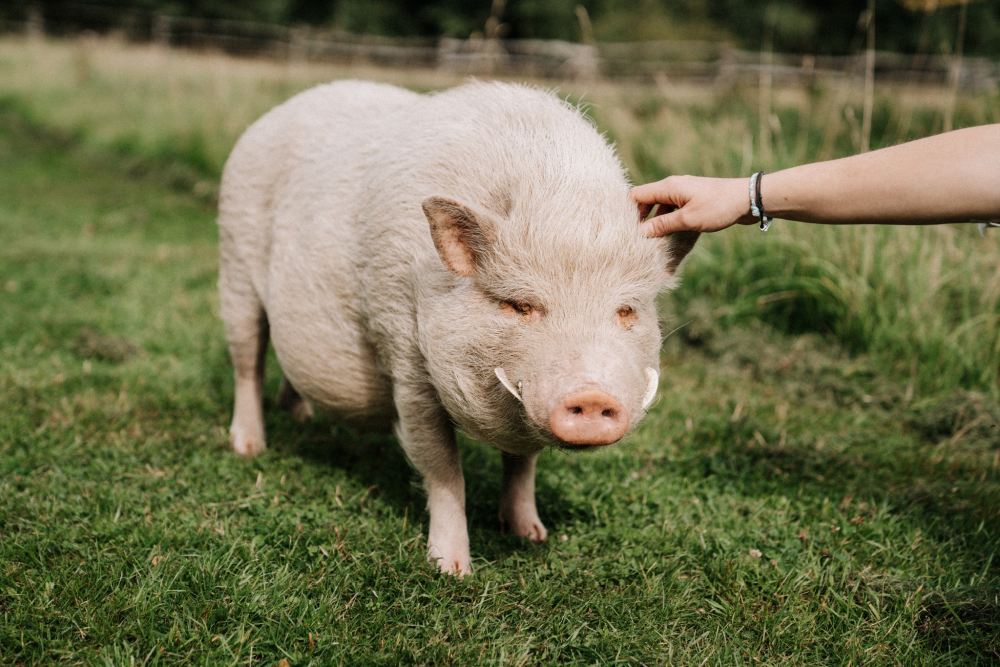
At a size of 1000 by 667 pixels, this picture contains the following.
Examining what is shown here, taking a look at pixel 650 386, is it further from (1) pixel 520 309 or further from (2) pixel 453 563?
(2) pixel 453 563

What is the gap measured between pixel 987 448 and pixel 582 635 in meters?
2.58

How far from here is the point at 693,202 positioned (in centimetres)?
266

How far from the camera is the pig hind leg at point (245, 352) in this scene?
397 centimetres

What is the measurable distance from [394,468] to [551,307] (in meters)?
1.69

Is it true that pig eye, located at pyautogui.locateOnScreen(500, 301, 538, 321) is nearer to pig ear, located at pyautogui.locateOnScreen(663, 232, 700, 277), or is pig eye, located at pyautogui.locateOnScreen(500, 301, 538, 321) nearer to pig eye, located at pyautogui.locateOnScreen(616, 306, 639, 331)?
pig eye, located at pyautogui.locateOnScreen(616, 306, 639, 331)

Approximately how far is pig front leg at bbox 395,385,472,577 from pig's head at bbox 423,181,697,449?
1.32 ft

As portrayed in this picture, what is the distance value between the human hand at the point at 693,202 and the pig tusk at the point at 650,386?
0.42 metres

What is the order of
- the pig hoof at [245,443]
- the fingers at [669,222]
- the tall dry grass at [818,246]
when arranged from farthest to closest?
the tall dry grass at [818,246] < the pig hoof at [245,443] < the fingers at [669,222]

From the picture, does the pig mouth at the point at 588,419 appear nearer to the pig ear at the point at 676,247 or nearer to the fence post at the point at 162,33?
the pig ear at the point at 676,247

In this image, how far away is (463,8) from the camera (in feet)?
127

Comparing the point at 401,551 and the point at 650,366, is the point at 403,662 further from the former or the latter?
the point at 650,366

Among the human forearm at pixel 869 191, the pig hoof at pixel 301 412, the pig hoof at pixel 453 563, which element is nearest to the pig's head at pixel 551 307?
the human forearm at pixel 869 191

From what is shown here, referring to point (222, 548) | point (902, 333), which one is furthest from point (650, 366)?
point (902, 333)

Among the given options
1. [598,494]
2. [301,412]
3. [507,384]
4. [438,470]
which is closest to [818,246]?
[598,494]
